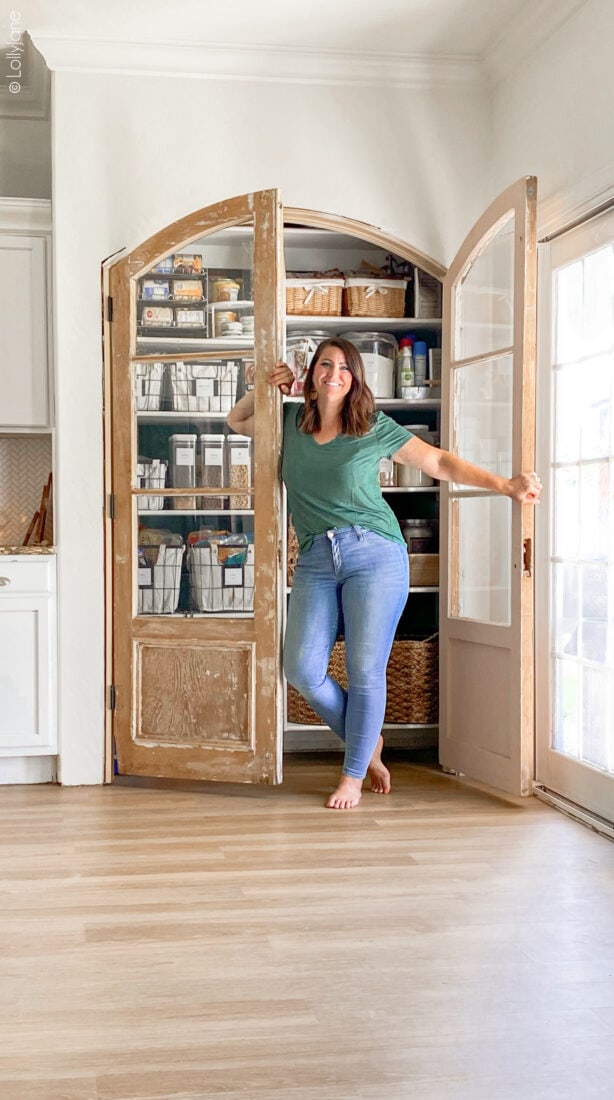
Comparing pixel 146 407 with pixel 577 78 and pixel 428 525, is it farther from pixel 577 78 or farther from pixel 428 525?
pixel 577 78

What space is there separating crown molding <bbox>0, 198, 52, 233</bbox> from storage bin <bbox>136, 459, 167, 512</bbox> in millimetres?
1045

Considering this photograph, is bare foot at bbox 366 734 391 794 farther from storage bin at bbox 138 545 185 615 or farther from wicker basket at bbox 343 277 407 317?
wicker basket at bbox 343 277 407 317

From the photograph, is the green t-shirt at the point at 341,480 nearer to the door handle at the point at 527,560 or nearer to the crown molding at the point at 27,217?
the door handle at the point at 527,560

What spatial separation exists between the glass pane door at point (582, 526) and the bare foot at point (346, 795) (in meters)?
0.72

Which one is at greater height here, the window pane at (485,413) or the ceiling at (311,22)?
the ceiling at (311,22)

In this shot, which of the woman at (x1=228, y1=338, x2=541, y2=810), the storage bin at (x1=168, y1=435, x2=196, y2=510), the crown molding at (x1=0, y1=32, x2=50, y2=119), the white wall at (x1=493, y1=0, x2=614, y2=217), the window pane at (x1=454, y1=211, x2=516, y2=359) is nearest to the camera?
the white wall at (x1=493, y1=0, x2=614, y2=217)

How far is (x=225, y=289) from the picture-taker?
4301mm

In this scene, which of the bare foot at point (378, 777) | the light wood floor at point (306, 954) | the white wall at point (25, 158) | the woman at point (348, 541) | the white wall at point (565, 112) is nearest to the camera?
the light wood floor at point (306, 954)

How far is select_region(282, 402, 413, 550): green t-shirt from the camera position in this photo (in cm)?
399

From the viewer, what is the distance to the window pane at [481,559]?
162 inches

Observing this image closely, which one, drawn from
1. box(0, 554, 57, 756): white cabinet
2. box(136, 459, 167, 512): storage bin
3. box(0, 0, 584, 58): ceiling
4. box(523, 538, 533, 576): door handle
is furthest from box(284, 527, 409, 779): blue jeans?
box(0, 0, 584, 58): ceiling

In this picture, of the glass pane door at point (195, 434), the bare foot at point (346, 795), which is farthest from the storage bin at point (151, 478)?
the bare foot at point (346, 795)

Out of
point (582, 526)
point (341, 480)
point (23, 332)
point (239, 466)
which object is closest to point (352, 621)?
point (341, 480)

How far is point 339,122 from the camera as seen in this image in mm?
4508
